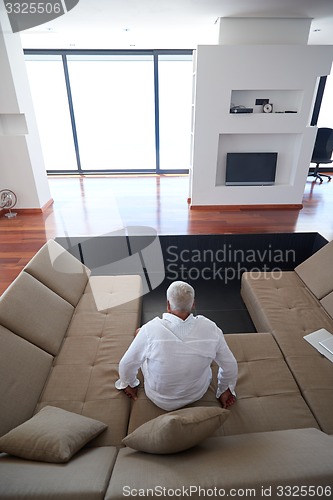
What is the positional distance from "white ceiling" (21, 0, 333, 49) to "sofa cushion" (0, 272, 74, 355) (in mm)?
3458

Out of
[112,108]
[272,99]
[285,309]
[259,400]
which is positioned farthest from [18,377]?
[112,108]

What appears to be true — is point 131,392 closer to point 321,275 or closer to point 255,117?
point 321,275

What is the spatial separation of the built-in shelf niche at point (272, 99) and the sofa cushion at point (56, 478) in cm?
477

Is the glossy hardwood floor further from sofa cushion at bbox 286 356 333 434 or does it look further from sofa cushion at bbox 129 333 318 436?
sofa cushion at bbox 286 356 333 434

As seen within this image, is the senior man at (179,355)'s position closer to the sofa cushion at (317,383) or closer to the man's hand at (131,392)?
the man's hand at (131,392)

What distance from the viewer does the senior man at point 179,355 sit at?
49.6 inches

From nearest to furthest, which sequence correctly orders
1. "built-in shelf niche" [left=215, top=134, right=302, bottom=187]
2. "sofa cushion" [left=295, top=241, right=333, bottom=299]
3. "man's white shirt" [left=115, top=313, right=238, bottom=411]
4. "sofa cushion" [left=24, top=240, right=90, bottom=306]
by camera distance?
"man's white shirt" [left=115, top=313, right=238, bottom=411]
"sofa cushion" [left=24, top=240, right=90, bottom=306]
"sofa cushion" [left=295, top=241, right=333, bottom=299]
"built-in shelf niche" [left=215, top=134, right=302, bottom=187]

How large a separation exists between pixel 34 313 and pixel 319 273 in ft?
7.66

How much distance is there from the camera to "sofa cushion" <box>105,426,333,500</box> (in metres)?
0.83

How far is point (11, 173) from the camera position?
4312 mm

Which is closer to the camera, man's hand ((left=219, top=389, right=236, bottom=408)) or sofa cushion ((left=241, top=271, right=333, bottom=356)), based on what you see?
man's hand ((left=219, top=389, right=236, bottom=408))

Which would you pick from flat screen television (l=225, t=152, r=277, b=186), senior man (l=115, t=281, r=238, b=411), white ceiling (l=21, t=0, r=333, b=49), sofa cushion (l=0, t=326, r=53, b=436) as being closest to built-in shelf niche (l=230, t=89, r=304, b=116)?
flat screen television (l=225, t=152, r=277, b=186)

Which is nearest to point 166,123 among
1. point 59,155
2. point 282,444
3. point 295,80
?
point 59,155

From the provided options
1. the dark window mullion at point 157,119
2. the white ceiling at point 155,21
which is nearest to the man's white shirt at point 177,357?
the white ceiling at point 155,21
